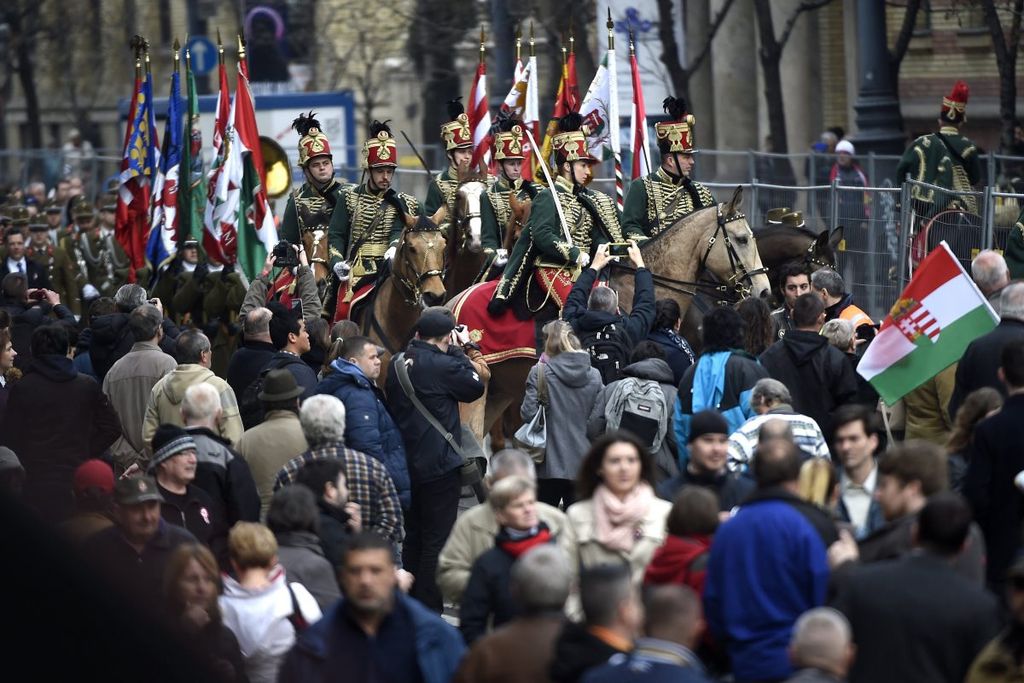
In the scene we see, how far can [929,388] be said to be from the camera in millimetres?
9711

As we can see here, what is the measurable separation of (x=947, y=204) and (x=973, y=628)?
10.5 meters

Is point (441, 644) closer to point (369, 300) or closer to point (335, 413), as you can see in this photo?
point (335, 413)

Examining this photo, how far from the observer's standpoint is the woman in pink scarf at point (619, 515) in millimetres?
6609

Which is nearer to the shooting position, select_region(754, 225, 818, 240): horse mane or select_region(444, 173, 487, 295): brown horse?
select_region(754, 225, 818, 240): horse mane

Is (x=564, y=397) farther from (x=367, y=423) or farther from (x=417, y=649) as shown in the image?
(x=417, y=649)

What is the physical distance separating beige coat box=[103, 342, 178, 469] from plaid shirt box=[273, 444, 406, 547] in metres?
3.23

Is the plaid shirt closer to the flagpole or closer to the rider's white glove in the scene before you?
the rider's white glove

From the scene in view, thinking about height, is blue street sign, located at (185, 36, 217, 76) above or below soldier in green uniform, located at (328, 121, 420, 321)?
above

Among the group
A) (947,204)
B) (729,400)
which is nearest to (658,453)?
(729,400)

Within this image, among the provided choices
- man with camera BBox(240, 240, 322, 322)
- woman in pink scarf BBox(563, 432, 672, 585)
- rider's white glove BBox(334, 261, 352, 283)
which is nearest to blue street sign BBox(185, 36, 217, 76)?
rider's white glove BBox(334, 261, 352, 283)

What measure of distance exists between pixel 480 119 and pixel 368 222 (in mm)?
3738

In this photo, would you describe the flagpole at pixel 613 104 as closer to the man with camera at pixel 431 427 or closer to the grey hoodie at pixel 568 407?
the grey hoodie at pixel 568 407

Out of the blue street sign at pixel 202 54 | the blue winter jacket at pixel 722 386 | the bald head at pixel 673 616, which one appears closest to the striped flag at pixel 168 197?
the blue winter jacket at pixel 722 386

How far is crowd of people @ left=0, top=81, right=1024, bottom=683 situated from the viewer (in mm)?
5184
